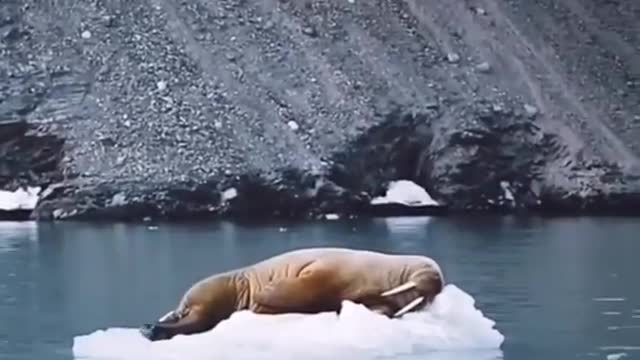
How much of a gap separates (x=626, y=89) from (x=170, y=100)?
34.2 ft

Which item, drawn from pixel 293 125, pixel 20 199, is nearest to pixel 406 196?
pixel 293 125

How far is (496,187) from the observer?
1223 inches

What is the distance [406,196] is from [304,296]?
22809mm

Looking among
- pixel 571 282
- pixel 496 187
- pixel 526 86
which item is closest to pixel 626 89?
pixel 526 86

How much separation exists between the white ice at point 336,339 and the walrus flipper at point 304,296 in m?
0.11

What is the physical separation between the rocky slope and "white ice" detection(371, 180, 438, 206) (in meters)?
0.18

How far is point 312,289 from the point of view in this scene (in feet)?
26.6

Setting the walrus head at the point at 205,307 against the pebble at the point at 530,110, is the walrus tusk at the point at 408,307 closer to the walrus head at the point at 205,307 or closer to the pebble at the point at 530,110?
the walrus head at the point at 205,307

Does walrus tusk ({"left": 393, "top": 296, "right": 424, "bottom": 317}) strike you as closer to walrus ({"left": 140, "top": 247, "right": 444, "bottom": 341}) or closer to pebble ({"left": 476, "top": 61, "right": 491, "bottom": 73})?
walrus ({"left": 140, "top": 247, "right": 444, "bottom": 341})

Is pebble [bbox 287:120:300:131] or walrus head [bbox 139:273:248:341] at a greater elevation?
pebble [bbox 287:120:300:131]

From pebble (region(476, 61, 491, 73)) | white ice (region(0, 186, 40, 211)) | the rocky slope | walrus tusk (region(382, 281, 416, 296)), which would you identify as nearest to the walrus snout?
walrus tusk (region(382, 281, 416, 296))

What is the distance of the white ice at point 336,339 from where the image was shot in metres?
7.46

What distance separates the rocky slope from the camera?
96.0 ft

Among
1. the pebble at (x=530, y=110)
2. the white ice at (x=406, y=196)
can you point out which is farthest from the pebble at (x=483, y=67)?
the white ice at (x=406, y=196)
